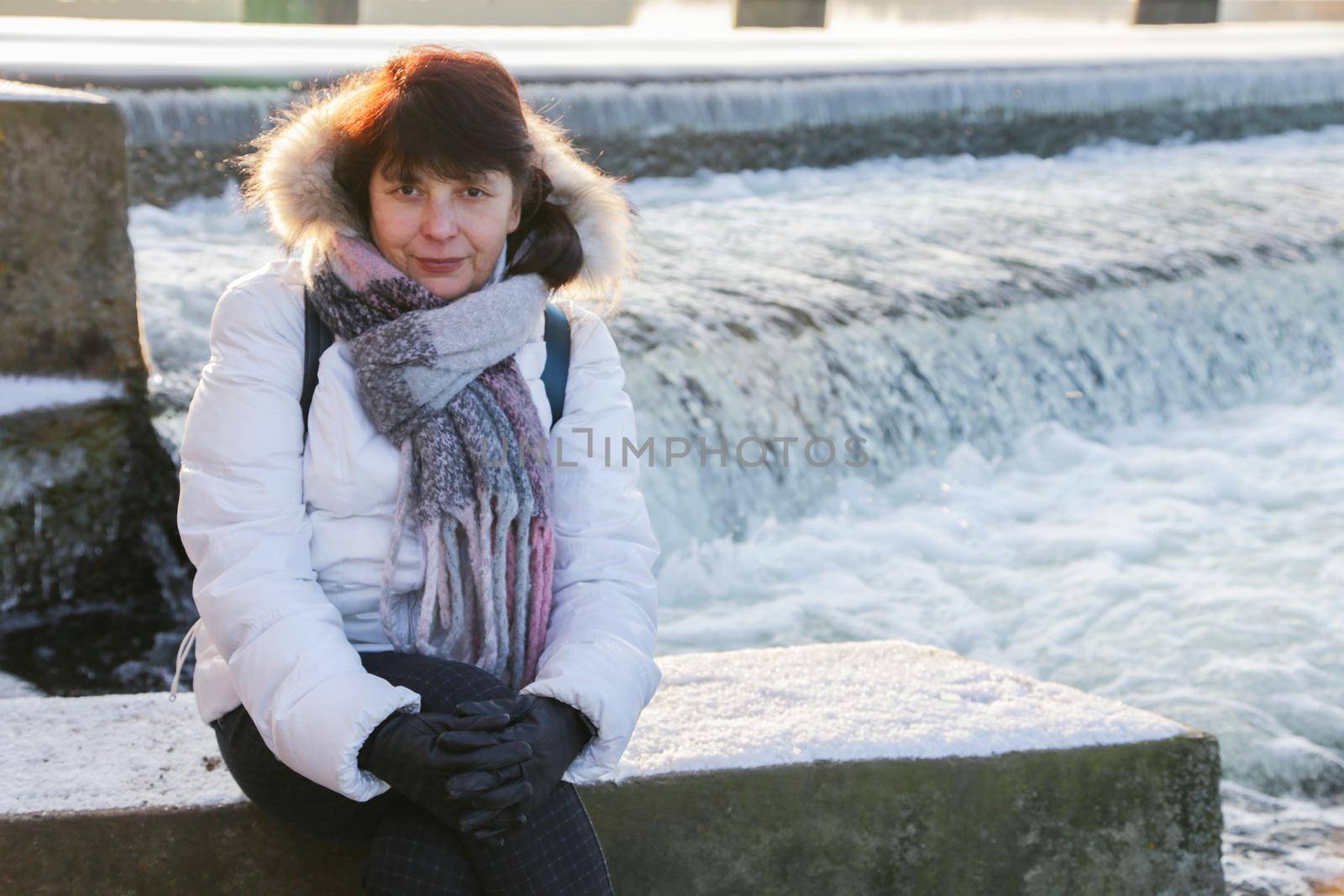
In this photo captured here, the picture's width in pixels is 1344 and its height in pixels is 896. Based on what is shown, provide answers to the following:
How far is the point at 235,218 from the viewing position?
260 inches

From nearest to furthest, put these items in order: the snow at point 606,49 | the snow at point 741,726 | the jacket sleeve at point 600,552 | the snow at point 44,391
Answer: the jacket sleeve at point 600,552 → the snow at point 741,726 → the snow at point 44,391 → the snow at point 606,49

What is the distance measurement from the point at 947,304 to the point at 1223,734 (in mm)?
2561

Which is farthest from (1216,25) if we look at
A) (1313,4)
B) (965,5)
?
(965,5)

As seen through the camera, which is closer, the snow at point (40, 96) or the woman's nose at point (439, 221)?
the woman's nose at point (439, 221)

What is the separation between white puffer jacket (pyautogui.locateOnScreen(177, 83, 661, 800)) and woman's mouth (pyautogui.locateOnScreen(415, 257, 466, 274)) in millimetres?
155

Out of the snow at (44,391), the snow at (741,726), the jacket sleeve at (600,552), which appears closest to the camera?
the jacket sleeve at (600,552)

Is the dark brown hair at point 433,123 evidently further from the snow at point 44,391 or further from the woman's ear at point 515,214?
the snow at point 44,391

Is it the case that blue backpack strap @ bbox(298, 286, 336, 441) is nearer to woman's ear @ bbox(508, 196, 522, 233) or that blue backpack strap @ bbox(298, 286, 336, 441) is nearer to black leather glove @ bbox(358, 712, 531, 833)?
woman's ear @ bbox(508, 196, 522, 233)

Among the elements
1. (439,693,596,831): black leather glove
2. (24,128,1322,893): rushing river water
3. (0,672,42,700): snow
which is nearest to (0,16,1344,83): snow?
(24,128,1322,893): rushing river water

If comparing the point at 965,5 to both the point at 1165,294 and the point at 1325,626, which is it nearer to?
the point at 1165,294

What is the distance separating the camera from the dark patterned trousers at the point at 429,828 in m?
1.95

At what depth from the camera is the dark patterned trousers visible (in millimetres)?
1951

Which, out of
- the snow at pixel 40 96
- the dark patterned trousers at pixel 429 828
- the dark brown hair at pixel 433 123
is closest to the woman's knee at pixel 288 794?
the dark patterned trousers at pixel 429 828

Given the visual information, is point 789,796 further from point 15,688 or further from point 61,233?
point 61,233
